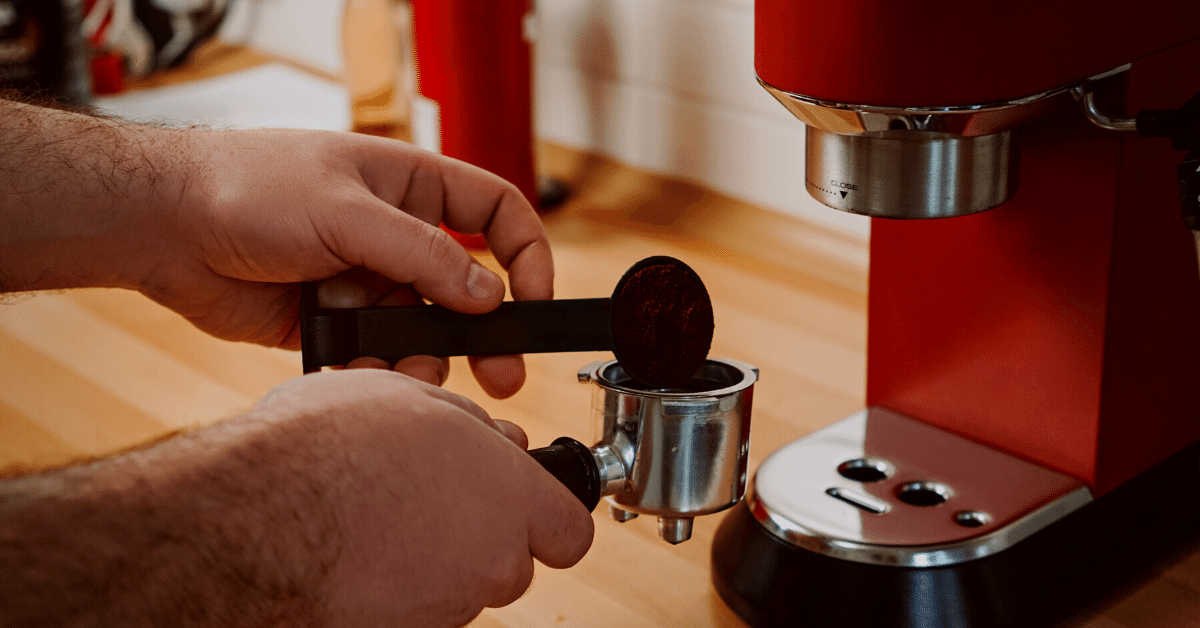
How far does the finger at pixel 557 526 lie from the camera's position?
500 mm

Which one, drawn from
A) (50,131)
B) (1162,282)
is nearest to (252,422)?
(50,131)

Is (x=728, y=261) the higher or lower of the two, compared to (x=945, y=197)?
lower

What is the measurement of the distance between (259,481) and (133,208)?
11.1 inches

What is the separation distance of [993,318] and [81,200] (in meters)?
0.51

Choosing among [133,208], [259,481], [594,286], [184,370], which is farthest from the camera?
[594,286]

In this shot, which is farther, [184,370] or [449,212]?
[184,370]

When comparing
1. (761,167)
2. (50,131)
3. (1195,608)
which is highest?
(50,131)

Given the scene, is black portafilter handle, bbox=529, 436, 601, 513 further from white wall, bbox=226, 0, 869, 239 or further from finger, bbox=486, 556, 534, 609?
white wall, bbox=226, 0, 869, 239

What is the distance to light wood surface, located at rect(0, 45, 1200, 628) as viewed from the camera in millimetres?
666

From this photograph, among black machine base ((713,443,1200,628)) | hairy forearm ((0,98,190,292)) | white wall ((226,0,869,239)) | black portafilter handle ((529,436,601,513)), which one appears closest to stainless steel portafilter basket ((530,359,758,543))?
black portafilter handle ((529,436,601,513))

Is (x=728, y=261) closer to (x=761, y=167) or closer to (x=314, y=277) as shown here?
(x=761, y=167)

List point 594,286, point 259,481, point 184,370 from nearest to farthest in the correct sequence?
point 259,481, point 184,370, point 594,286

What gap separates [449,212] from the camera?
0.72 metres

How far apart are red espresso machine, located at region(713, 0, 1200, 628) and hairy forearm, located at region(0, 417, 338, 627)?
0.27 m
